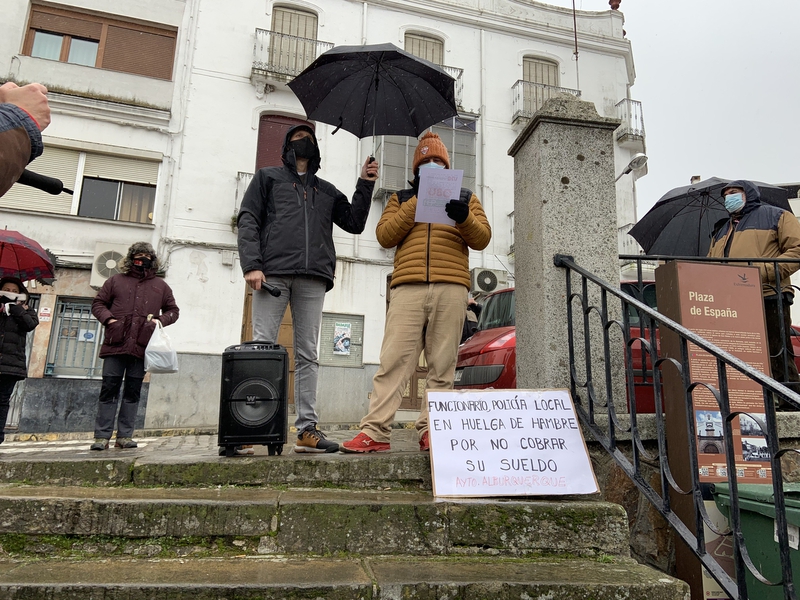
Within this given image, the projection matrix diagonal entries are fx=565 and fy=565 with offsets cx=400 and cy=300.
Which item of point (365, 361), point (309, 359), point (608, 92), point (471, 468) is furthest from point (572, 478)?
point (608, 92)

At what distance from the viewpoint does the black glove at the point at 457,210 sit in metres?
3.35

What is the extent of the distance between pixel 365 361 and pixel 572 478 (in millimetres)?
9306

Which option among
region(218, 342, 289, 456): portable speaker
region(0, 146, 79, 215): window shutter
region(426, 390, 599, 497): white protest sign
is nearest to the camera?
region(426, 390, 599, 497): white protest sign

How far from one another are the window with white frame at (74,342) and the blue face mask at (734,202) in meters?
10.6

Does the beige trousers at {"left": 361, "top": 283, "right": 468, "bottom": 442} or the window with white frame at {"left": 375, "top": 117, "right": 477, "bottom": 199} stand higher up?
the window with white frame at {"left": 375, "top": 117, "right": 477, "bottom": 199}

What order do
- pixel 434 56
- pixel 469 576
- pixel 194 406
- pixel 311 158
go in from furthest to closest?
pixel 434 56
pixel 194 406
pixel 311 158
pixel 469 576

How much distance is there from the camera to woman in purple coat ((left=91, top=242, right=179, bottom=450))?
4.75 meters

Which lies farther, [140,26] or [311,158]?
[140,26]

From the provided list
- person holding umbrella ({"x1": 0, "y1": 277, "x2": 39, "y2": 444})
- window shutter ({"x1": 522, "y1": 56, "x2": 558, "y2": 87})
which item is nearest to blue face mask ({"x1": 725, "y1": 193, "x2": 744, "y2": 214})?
person holding umbrella ({"x1": 0, "y1": 277, "x2": 39, "y2": 444})

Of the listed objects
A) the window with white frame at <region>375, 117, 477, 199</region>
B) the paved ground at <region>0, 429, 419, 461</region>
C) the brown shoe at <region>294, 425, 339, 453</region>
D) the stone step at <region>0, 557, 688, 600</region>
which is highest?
the window with white frame at <region>375, 117, 477, 199</region>

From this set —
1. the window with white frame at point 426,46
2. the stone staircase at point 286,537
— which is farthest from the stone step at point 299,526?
the window with white frame at point 426,46

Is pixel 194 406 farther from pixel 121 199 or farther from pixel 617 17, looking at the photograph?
pixel 617 17

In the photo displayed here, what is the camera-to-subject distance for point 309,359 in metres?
3.67

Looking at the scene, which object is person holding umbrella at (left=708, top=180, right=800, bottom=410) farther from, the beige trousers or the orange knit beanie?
the orange knit beanie
